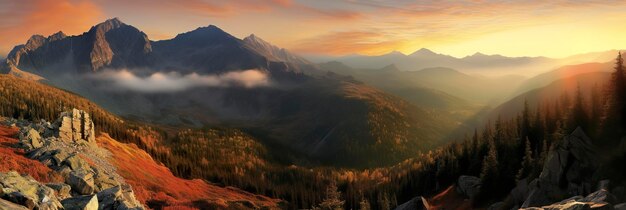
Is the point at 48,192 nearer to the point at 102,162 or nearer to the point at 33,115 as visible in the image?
the point at 102,162

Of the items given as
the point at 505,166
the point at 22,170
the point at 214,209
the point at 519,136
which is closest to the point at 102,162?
the point at 214,209

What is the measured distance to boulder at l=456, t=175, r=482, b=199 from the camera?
118900 mm

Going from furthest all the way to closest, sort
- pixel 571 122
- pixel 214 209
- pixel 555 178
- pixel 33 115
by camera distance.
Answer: pixel 33 115 → pixel 214 209 → pixel 571 122 → pixel 555 178

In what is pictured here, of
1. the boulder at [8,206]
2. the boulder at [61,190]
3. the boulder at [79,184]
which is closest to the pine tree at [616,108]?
the boulder at [79,184]

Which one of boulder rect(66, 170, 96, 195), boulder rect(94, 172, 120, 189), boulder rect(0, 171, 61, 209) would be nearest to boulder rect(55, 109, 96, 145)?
boulder rect(94, 172, 120, 189)

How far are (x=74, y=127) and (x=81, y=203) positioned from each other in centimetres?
9832

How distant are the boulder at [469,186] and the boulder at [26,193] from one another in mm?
110035

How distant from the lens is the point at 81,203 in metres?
31.9

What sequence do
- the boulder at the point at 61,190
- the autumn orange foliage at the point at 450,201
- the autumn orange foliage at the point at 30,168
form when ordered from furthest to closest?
the autumn orange foliage at the point at 450,201 → the autumn orange foliage at the point at 30,168 → the boulder at the point at 61,190

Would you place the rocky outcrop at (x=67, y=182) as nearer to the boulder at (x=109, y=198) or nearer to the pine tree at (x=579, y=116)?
the boulder at (x=109, y=198)

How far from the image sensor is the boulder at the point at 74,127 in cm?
11112

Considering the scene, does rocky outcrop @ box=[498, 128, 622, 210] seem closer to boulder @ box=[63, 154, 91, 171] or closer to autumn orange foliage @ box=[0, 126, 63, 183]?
autumn orange foliage @ box=[0, 126, 63, 183]

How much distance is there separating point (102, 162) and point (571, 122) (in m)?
118

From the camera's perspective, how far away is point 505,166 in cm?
11431
